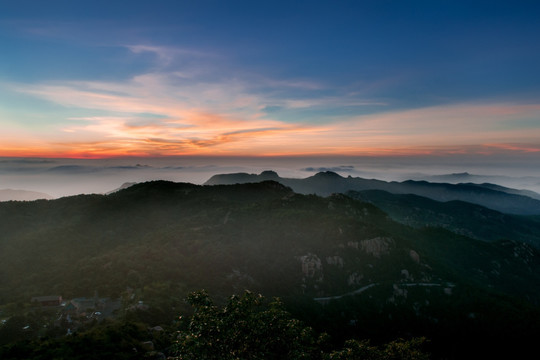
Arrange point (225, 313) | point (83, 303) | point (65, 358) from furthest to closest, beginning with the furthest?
point (83, 303), point (65, 358), point (225, 313)

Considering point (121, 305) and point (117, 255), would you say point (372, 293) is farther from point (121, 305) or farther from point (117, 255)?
point (117, 255)

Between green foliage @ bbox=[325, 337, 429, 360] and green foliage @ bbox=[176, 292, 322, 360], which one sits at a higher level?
green foliage @ bbox=[176, 292, 322, 360]

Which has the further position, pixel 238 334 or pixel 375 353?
pixel 375 353

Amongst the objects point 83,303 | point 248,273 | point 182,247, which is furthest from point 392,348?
point 182,247

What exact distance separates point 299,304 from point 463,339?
335 feet

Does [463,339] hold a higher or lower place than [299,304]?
lower

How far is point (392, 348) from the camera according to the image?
6725 cm

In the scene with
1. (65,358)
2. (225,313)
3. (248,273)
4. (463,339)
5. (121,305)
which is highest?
(225,313)

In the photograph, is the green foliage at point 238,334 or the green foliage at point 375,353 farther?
the green foliage at point 375,353

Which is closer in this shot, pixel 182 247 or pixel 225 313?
pixel 225 313

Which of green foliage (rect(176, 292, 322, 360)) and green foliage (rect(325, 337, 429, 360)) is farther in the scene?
green foliage (rect(325, 337, 429, 360))

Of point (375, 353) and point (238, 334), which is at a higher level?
point (238, 334)

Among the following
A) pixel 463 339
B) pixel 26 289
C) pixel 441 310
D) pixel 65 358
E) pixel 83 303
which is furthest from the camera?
pixel 441 310

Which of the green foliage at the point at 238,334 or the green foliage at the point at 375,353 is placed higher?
the green foliage at the point at 238,334
